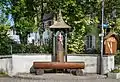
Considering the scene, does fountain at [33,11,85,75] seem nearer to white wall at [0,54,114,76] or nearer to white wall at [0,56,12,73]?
white wall at [0,54,114,76]

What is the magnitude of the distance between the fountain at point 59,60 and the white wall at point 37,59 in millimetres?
789

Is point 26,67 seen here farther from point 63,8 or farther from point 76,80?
point 63,8

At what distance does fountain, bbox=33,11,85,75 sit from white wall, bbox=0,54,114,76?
789mm

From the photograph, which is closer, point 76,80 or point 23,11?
point 76,80

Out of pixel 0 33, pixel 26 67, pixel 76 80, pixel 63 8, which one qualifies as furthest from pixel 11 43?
pixel 76 80

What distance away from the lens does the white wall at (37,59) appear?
872 inches

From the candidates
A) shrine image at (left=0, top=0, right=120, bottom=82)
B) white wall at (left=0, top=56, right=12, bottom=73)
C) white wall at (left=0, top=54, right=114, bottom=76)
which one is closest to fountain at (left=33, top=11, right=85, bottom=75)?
shrine image at (left=0, top=0, right=120, bottom=82)

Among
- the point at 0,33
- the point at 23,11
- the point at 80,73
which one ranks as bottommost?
the point at 80,73

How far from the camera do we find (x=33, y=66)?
21.3 m

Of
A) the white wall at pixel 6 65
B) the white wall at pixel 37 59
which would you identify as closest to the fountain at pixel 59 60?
the white wall at pixel 37 59

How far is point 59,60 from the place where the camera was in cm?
2189

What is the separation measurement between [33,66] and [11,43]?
9.18 m

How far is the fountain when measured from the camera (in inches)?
807

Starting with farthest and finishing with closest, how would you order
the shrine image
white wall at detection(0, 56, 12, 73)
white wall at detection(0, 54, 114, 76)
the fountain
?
white wall at detection(0, 54, 114, 76)
the shrine image
white wall at detection(0, 56, 12, 73)
the fountain
